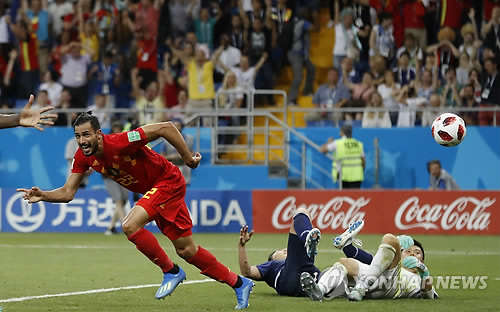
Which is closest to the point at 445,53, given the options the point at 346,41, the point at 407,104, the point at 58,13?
the point at 407,104

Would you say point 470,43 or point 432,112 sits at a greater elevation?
point 470,43

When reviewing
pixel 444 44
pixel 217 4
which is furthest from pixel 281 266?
pixel 217 4

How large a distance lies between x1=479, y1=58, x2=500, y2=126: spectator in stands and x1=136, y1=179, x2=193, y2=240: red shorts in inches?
497

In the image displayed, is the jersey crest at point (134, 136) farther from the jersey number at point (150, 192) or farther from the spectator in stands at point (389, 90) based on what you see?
the spectator in stands at point (389, 90)

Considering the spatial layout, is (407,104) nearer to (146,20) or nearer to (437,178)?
(437,178)

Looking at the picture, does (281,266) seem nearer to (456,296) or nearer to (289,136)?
(456,296)

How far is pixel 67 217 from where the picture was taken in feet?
65.7

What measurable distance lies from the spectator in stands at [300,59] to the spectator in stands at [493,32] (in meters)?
3.95

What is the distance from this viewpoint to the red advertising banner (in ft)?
62.4

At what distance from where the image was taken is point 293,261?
987cm

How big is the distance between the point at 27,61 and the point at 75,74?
1.41 meters

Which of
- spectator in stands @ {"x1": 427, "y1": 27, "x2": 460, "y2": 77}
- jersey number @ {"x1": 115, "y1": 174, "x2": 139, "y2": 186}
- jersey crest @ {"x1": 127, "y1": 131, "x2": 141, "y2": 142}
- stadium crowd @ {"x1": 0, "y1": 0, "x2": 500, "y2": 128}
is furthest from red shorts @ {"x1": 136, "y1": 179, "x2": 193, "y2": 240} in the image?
spectator in stands @ {"x1": 427, "y1": 27, "x2": 460, "y2": 77}

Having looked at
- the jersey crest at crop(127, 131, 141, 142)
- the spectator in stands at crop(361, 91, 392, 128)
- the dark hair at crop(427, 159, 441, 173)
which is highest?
the jersey crest at crop(127, 131, 141, 142)

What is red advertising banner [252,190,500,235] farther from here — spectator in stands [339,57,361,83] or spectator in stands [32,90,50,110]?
spectator in stands [32,90,50,110]
